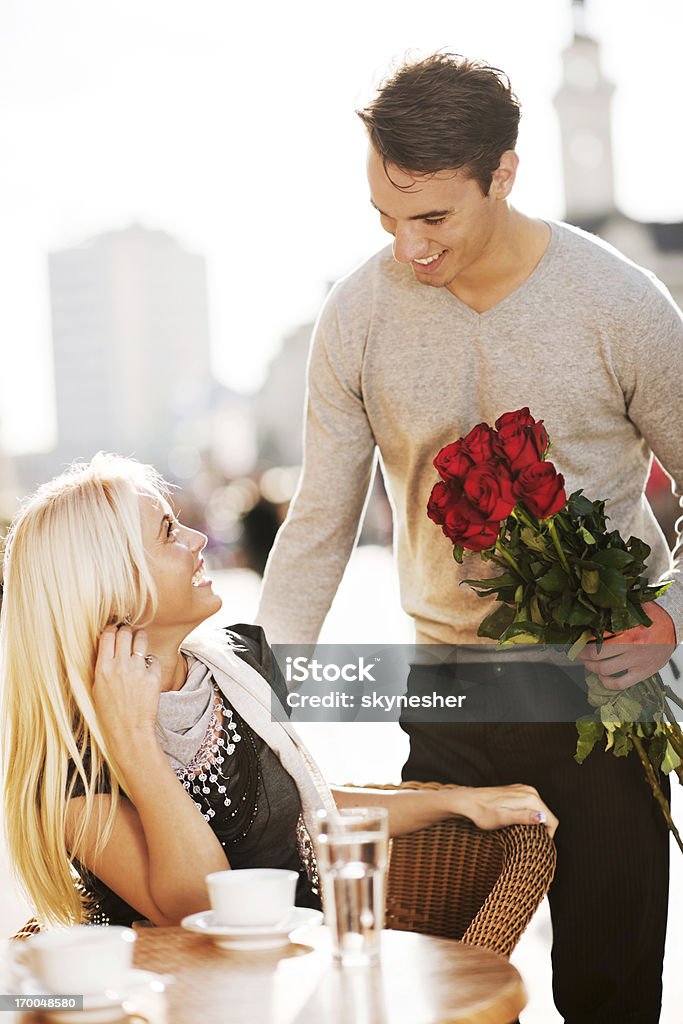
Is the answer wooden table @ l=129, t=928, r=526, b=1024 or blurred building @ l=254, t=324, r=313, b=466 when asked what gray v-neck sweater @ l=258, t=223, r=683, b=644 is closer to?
wooden table @ l=129, t=928, r=526, b=1024

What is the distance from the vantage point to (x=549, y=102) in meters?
47.2

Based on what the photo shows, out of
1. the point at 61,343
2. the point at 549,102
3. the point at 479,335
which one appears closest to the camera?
the point at 479,335

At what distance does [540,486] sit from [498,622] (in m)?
0.24

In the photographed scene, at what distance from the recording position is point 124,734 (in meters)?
1.85

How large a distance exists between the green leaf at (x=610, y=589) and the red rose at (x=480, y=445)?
228 mm

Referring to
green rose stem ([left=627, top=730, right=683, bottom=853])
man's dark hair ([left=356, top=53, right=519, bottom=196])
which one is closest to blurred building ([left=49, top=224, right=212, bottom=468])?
man's dark hair ([left=356, top=53, right=519, bottom=196])

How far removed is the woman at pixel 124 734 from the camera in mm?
1850

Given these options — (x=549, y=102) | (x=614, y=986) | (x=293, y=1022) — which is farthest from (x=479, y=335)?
(x=549, y=102)

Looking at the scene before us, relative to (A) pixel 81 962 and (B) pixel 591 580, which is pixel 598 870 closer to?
(B) pixel 591 580

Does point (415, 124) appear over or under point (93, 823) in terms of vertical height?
over

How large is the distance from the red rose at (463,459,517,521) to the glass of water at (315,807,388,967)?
470mm

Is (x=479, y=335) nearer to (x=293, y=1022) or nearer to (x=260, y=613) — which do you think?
(x=260, y=613)

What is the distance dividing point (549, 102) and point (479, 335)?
47.7 m

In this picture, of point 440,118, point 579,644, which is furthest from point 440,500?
point 440,118
